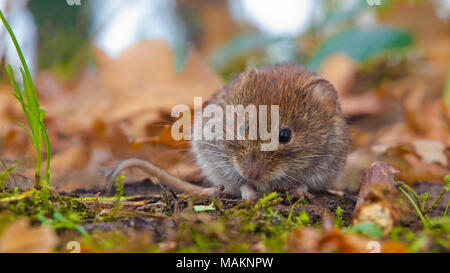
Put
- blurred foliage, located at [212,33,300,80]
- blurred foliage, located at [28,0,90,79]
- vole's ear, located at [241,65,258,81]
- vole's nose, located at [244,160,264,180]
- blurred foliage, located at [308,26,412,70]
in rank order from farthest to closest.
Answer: blurred foliage, located at [212,33,300,80]
blurred foliage, located at [308,26,412,70]
blurred foliage, located at [28,0,90,79]
vole's ear, located at [241,65,258,81]
vole's nose, located at [244,160,264,180]

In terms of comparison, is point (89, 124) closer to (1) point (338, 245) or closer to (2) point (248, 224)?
(2) point (248, 224)

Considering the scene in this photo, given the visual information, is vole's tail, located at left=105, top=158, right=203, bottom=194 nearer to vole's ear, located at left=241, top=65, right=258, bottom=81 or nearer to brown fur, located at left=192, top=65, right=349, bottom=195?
brown fur, located at left=192, top=65, right=349, bottom=195

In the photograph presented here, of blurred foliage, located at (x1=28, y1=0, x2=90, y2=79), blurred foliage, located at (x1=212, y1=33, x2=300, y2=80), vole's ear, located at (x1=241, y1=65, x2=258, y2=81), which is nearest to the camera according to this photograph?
vole's ear, located at (x1=241, y1=65, x2=258, y2=81)

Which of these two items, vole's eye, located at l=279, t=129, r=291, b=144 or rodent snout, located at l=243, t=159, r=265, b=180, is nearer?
rodent snout, located at l=243, t=159, r=265, b=180

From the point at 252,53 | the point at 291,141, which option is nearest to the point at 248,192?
the point at 291,141

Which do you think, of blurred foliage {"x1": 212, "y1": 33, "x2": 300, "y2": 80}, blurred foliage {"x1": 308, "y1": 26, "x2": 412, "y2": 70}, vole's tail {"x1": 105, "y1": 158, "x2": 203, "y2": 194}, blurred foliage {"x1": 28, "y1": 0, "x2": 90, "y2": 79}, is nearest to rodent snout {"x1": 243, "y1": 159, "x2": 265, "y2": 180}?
vole's tail {"x1": 105, "y1": 158, "x2": 203, "y2": 194}
